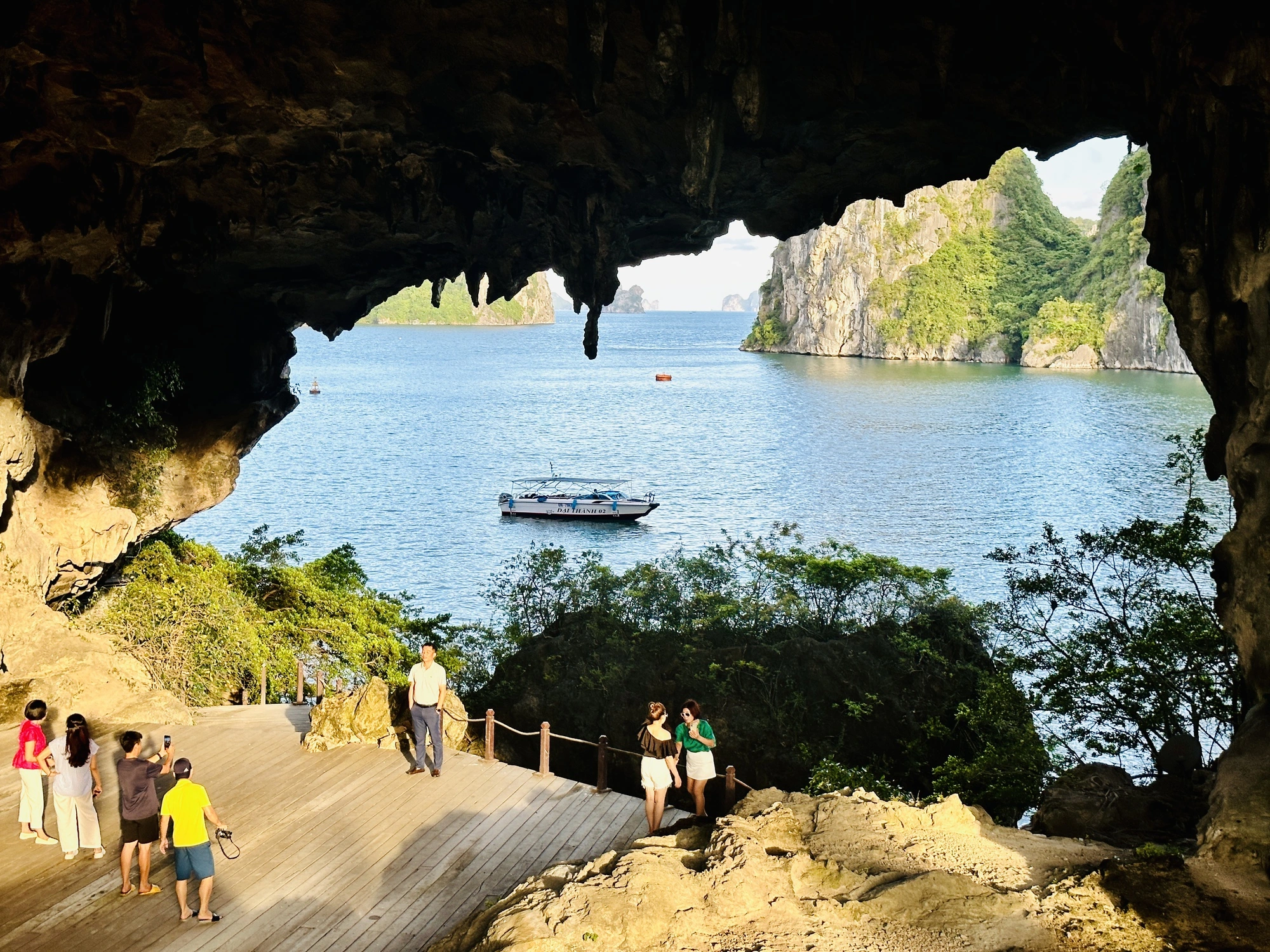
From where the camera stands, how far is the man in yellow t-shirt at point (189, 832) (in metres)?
8.42

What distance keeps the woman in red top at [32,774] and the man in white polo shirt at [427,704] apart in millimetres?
3847

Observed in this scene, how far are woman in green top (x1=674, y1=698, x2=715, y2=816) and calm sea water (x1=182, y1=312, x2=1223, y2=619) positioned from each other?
23.1 meters

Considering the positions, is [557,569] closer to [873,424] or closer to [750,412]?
[873,424]

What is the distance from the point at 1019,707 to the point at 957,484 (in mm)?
36088

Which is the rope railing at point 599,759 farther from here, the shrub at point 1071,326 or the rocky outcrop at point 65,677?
the shrub at point 1071,326

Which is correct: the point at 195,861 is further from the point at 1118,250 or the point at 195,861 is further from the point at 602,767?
the point at 1118,250

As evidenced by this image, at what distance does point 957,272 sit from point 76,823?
141m

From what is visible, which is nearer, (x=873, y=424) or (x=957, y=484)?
(x=957, y=484)

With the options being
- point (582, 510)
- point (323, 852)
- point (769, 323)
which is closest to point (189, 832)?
point (323, 852)

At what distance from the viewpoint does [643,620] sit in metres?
24.1

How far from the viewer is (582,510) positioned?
4684 centimetres

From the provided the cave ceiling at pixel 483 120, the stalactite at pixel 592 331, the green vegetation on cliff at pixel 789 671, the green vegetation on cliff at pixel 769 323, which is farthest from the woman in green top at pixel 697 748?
the green vegetation on cliff at pixel 769 323

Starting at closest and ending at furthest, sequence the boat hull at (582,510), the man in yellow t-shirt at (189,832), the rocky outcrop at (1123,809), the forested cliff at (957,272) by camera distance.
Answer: the man in yellow t-shirt at (189,832)
the rocky outcrop at (1123,809)
the boat hull at (582,510)
the forested cliff at (957,272)

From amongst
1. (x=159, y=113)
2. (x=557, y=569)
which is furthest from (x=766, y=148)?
(x=557, y=569)
